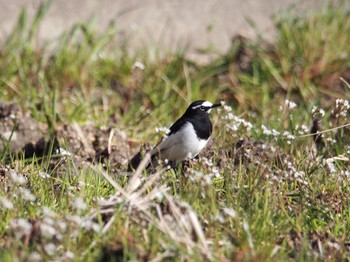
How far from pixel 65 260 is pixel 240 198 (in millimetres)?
1160

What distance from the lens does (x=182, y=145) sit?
5.55m

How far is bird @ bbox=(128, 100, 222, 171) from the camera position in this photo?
5488 mm

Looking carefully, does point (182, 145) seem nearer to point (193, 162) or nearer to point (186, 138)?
point (186, 138)

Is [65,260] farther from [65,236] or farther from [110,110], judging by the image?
[110,110]

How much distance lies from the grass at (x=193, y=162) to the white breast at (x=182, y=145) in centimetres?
14

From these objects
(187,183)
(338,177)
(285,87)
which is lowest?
(285,87)

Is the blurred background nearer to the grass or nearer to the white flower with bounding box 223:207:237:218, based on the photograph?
the grass

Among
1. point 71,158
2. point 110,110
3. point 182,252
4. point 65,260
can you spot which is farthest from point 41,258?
point 110,110

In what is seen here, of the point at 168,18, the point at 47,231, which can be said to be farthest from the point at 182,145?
the point at 168,18

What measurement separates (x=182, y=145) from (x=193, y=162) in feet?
1.57

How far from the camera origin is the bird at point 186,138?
5488mm

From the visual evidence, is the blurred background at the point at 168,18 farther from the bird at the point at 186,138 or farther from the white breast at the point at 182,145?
the white breast at the point at 182,145

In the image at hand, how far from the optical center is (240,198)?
448 centimetres

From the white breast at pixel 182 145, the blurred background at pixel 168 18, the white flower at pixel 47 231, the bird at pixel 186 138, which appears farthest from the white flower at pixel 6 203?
the blurred background at pixel 168 18
